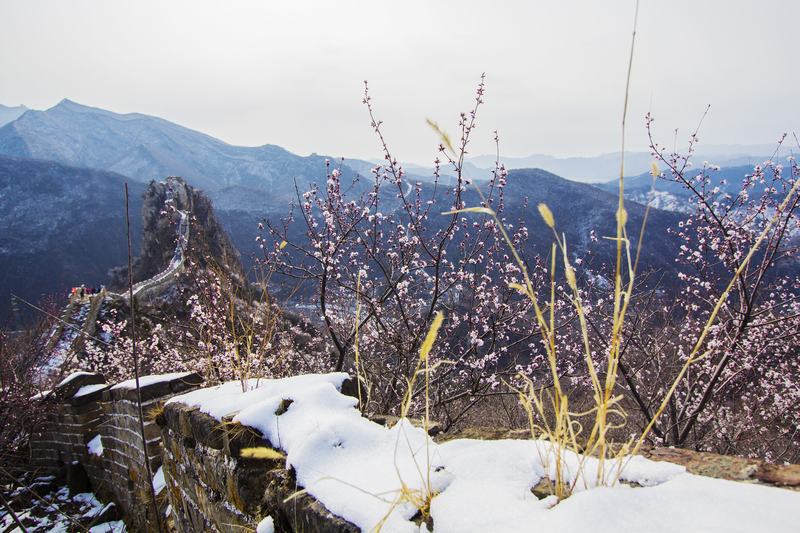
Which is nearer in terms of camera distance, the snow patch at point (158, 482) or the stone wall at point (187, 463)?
the stone wall at point (187, 463)

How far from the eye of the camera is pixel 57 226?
73.4 metres

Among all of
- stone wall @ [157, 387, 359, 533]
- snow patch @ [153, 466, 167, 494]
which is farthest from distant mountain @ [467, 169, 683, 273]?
stone wall @ [157, 387, 359, 533]

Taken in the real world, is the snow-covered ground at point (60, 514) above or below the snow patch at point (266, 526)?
below

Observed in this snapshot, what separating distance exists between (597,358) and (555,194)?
7880cm

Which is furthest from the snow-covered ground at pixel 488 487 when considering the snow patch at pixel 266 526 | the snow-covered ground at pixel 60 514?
the snow-covered ground at pixel 60 514

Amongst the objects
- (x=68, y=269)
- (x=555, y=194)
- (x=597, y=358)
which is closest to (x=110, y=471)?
(x=597, y=358)

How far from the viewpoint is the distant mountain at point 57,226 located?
204ft

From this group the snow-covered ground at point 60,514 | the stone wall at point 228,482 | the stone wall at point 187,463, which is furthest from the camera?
the snow-covered ground at point 60,514

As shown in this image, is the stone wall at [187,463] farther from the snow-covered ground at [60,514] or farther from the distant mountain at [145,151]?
the distant mountain at [145,151]

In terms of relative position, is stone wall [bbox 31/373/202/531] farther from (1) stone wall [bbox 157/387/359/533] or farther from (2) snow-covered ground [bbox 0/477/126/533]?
(1) stone wall [bbox 157/387/359/533]

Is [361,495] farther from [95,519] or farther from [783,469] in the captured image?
[95,519]

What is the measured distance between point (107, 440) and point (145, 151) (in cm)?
15426

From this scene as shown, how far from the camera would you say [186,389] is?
13.4ft

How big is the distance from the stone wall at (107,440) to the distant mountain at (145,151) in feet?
361
